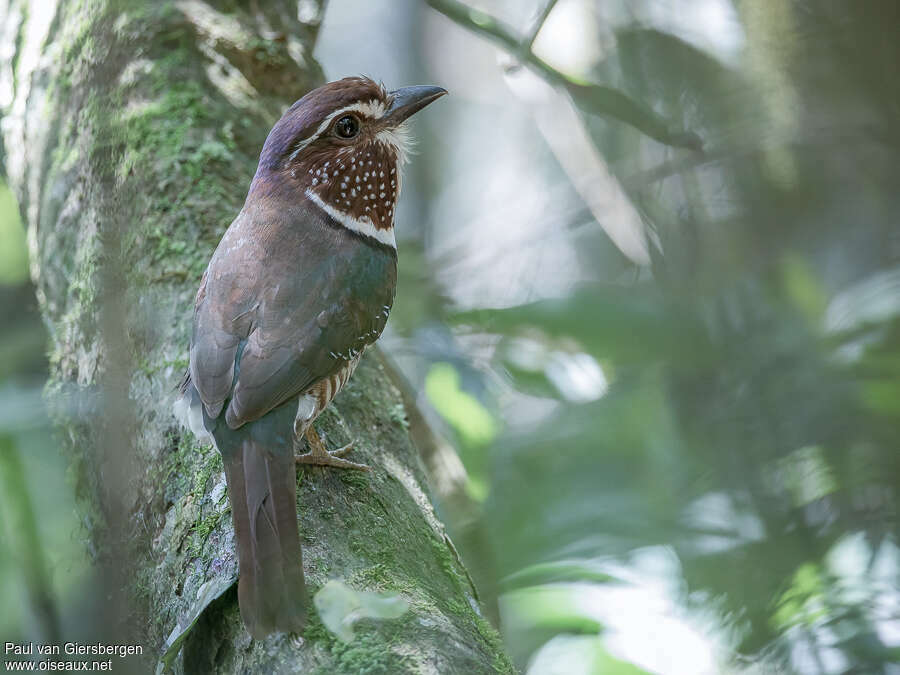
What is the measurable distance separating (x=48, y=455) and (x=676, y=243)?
4.83 meters

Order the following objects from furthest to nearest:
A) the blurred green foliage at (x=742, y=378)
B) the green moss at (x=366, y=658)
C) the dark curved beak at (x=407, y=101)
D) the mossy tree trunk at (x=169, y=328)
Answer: the blurred green foliage at (x=742, y=378) < the dark curved beak at (x=407, y=101) < the mossy tree trunk at (x=169, y=328) < the green moss at (x=366, y=658)

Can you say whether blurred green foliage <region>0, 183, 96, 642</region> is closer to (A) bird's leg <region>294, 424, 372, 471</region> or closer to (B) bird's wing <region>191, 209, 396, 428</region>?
(B) bird's wing <region>191, 209, 396, 428</region>

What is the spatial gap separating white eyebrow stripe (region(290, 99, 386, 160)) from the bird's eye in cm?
4

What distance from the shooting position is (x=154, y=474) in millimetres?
2883

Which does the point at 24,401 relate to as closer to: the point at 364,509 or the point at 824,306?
the point at 364,509

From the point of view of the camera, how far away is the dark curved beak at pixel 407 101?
3701 millimetres

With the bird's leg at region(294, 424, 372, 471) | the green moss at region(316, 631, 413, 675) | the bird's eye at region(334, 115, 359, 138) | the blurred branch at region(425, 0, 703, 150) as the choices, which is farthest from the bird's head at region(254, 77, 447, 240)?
the green moss at region(316, 631, 413, 675)

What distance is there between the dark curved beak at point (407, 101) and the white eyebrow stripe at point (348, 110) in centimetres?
6

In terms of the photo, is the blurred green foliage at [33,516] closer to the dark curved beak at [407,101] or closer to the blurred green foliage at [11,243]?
the blurred green foliage at [11,243]

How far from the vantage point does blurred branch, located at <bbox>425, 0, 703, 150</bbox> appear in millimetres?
3807

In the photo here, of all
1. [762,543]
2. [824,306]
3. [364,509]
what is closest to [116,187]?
[364,509]

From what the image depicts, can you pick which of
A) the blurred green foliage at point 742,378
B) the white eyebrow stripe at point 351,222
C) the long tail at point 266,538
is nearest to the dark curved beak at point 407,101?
the white eyebrow stripe at point 351,222

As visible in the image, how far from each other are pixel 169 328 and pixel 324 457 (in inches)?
33.6

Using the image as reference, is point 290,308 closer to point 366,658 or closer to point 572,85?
point 366,658
